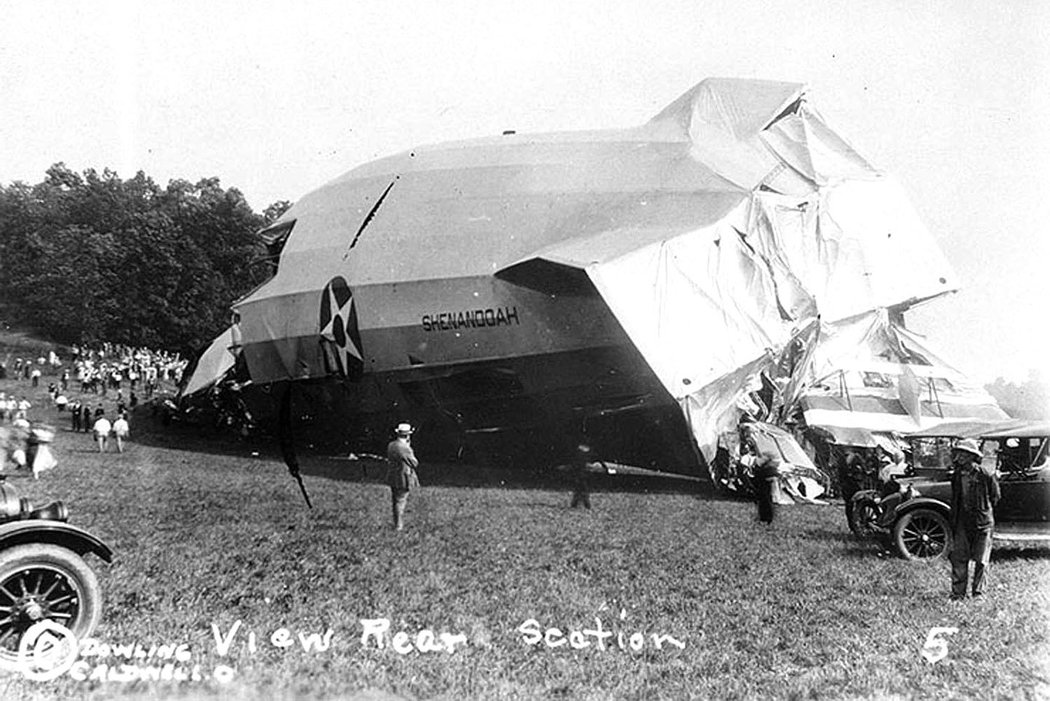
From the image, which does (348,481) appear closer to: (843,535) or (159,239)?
(843,535)

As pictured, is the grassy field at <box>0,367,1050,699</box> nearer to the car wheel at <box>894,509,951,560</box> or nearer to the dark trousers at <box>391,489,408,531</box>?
the dark trousers at <box>391,489,408,531</box>

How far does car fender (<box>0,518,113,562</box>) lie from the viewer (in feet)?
15.8

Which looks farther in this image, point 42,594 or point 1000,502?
point 1000,502

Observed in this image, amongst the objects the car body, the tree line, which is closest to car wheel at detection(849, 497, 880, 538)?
the car body

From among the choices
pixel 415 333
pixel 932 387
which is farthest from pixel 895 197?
pixel 415 333

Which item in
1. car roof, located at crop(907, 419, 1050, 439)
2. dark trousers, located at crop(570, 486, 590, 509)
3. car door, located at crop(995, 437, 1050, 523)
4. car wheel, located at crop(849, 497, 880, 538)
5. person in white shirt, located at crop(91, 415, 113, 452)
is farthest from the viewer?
person in white shirt, located at crop(91, 415, 113, 452)

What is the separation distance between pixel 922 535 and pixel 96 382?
911 inches

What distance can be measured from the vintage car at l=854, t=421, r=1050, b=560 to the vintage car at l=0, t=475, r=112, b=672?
744 cm

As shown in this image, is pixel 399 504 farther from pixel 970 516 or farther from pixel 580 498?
pixel 970 516

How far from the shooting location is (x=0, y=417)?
44.7 feet

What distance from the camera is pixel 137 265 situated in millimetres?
21062

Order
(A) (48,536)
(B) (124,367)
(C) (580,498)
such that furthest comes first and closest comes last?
(B) (124,367) → (C) (580,498) → (A) (48,536)

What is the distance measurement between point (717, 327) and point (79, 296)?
735 inches

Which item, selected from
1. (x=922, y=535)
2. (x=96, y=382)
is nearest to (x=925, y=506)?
(x=922, y=535)
